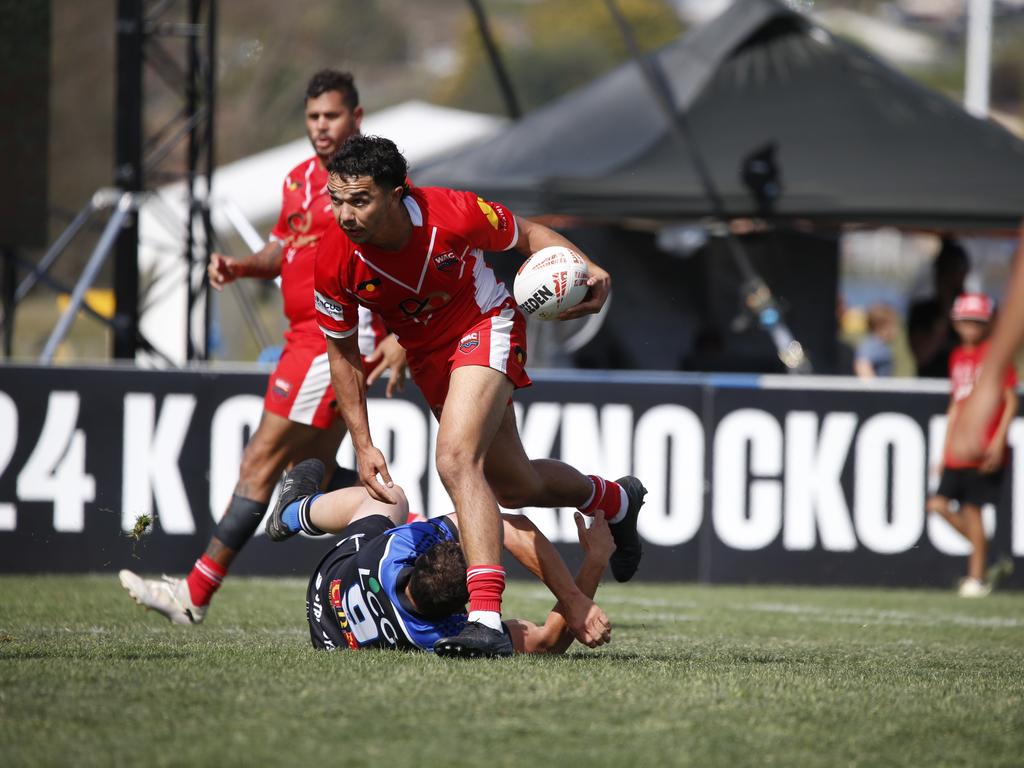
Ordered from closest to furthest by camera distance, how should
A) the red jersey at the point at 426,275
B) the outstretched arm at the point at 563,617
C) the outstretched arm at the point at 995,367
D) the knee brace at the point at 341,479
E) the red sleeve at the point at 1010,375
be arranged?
the outstretched arm at the point at 995,367, the red sleeve at the point at 1010,375, the red jersey at the point at 426,275, the outstretched arm at the point at 563,617, the knee brace at the point at 341,479

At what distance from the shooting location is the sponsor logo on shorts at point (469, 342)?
549 centimetres

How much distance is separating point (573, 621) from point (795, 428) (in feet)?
17.5

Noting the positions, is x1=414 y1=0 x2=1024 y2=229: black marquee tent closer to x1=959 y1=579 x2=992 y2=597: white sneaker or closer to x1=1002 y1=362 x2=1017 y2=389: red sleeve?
x1=1002 y1=362 x2=1017 y2=389: red sleeve

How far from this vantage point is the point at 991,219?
13.4 meters

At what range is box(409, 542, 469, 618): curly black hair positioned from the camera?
5.18 meters

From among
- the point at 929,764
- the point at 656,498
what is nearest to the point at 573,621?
the point at 929,764

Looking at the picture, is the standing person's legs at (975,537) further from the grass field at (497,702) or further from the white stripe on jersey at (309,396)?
the white stripe on jersey at (309,396)

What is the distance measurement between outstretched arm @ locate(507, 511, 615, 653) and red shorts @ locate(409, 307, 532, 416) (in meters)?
0.70

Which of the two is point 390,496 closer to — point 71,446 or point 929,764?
point 929,764

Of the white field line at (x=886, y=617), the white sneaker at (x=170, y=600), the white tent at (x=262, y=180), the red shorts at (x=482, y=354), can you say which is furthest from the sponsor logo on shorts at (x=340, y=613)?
the white tent at (x=262, y=180)

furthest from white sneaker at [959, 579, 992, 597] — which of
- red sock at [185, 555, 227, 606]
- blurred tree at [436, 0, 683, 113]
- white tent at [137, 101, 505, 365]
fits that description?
blurred tree at [436, 0, 683, 113]

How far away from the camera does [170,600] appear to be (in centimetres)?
699

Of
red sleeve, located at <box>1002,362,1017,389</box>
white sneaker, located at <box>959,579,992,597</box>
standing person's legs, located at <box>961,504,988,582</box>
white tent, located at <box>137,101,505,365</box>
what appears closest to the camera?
red sleeve, located at <box>1002,362,1017,389</box>

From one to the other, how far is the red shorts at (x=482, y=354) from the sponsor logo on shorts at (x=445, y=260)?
0.84 ft
